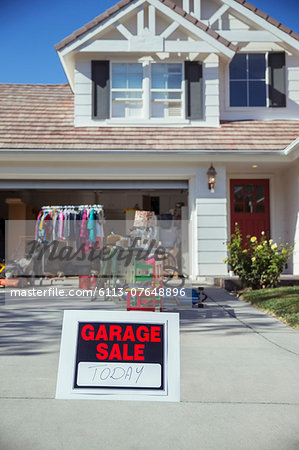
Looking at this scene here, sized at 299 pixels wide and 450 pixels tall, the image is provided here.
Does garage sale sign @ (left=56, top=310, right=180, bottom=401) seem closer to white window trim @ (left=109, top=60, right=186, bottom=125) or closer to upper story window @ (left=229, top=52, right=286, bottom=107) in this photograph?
white window trim @ (left=109, top=60, right=186, bottom=125)

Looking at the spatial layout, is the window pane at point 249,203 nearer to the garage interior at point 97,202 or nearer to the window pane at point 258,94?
the garage interior at point 97,202

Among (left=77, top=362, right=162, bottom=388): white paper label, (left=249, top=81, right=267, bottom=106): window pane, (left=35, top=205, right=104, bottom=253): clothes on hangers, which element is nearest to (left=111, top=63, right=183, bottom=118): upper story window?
(left=249, top=81, right=267, bottom=106): window pane

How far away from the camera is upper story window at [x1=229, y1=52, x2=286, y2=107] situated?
11.6 metres

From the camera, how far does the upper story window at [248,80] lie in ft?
38.5

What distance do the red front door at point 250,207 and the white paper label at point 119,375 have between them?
9281mm

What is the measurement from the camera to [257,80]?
1180 centimetres

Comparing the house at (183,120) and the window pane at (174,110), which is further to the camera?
the window pane at (174,110)

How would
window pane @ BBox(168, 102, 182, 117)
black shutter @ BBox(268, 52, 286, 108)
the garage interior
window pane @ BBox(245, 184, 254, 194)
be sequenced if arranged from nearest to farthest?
window pane @ BBox(168, 102, 182, 117) < black shutter @ BBox(268, 52, 286, 108) < window pane @ BBox(245, 184, 254, 194) < the garage interior

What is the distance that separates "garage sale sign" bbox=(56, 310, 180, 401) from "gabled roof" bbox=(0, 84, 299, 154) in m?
7.59

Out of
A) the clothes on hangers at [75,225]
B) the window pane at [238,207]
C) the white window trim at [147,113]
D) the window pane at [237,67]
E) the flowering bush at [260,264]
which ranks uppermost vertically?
the window pane at [237,67]

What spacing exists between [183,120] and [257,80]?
2351 mm

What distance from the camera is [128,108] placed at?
11.3m

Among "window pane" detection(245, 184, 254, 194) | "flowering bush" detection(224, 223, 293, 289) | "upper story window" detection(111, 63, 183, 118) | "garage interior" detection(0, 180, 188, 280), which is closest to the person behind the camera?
"flowering bush" detection(224, 223, 293, 289)

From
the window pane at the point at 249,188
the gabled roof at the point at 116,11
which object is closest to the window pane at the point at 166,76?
the gabled roof at the point at 116,11
